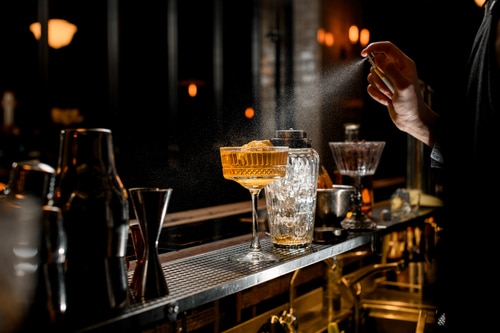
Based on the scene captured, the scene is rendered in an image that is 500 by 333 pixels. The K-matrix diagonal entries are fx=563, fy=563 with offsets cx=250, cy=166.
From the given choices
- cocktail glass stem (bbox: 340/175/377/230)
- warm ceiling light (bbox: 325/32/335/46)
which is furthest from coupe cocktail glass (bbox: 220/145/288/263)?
warm ceiling light (bbox: 325/32/335/46)

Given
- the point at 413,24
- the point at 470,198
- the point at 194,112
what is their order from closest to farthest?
1. the point at 470,198
2. the point at 413,24
3. the point at 194,112

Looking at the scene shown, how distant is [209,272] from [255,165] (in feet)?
0.99

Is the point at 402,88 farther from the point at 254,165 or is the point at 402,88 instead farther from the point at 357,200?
the point at 357,200

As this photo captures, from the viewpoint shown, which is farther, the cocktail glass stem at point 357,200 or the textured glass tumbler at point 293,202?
the cocktail glass stem at point 357,200

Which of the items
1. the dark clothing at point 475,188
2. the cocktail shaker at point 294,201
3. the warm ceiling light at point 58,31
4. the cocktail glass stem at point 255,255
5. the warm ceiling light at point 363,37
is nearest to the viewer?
the dark clothing at point 475,188

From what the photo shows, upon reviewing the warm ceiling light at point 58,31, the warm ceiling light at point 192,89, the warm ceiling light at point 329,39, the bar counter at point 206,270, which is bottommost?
the bar counter at point 206,270

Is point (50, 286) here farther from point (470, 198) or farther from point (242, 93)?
point (242, 93)

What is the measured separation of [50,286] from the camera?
943 millimetres

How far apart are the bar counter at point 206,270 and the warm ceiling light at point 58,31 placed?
317cm

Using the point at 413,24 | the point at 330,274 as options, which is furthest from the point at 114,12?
the point at 330,274

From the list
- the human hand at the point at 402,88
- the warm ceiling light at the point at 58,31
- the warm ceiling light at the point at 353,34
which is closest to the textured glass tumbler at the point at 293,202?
the human hand at the point at 402,88

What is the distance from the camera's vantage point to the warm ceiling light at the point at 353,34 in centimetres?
642

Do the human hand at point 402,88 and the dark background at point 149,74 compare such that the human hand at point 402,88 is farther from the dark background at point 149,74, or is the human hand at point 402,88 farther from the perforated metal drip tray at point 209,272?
the dark background at point 149,74

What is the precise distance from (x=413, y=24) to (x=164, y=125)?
3054mm
